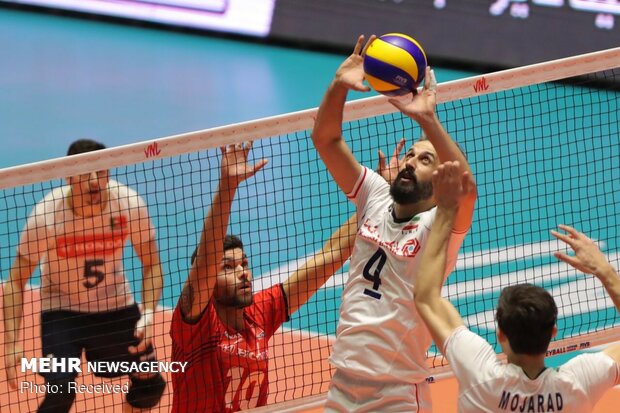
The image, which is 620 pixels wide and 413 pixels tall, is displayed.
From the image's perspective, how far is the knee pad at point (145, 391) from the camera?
790 centimetres

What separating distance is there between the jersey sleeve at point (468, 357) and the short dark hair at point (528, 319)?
0.46ft

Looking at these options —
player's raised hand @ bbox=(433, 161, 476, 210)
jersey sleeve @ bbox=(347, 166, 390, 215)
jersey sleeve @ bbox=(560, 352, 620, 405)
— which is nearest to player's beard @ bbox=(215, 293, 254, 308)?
jersey sleeve @ bbox=(347, 166, 390, 215)

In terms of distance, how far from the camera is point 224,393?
22.5 ft

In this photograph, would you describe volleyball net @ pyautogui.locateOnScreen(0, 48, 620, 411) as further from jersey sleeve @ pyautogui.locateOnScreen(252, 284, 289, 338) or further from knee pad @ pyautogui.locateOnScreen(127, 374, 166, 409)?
jersey sleeve @ pyautogui.locateOnScreen(252, 284, 289, 338)

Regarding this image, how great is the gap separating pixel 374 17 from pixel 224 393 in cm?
1106

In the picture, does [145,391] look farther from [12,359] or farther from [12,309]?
[12,309]

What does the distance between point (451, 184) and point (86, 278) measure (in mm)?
3954

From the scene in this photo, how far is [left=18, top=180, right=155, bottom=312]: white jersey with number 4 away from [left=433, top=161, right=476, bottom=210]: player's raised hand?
3.58 m

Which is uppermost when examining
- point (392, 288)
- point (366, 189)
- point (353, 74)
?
point (353, 74)

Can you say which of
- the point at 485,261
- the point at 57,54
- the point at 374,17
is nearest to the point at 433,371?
the point at 485,261

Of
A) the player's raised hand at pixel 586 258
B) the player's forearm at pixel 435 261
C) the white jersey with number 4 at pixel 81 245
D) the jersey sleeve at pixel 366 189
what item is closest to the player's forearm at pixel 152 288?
the white jersey with number 4 at pixel 81 245

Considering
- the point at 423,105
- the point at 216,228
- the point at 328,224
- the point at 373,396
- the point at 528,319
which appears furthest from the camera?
the point at 328,224

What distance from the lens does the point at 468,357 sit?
4684mm

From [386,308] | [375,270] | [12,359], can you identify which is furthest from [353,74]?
[12,359]
